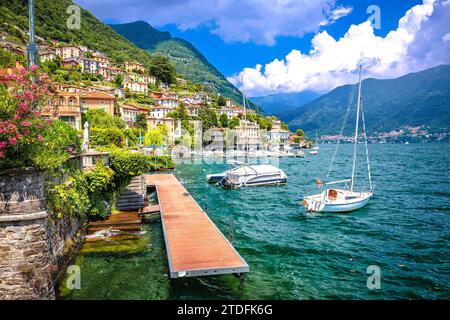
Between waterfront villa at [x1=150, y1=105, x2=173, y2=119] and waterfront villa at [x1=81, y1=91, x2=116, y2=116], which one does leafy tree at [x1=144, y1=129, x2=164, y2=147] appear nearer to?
waterfront villa at [x1=81, y1=91, x2=116, y2=116]

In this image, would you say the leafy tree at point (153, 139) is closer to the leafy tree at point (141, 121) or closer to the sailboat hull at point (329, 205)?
the leafy tree at point (141, 121)

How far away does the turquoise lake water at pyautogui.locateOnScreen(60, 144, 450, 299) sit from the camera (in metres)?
10.7

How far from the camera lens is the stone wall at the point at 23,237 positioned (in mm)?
7074

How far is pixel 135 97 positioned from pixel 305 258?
9961 cm

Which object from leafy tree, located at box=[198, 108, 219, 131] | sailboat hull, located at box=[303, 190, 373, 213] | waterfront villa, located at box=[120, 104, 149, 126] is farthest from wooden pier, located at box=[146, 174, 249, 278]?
leafy tree, located at box=[198, 108, 219, 131]

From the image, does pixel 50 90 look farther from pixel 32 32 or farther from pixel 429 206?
pixel 429 206

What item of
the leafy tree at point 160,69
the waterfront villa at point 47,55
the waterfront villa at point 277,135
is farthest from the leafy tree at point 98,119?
the waterfront villa at point 277,135

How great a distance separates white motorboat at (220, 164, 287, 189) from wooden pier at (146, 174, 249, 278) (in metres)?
15.3

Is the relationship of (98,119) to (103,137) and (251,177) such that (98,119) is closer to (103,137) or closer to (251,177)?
(103,137)

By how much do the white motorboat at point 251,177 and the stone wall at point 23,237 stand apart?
27535 millimetres

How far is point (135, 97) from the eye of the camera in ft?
342
